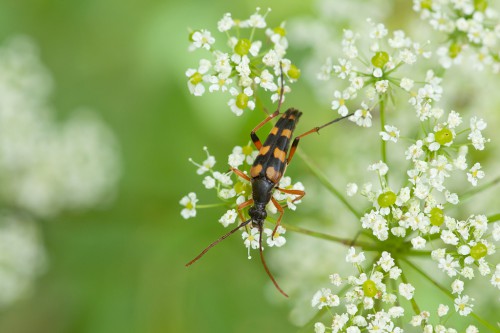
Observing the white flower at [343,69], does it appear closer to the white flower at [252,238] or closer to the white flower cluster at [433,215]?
the white flower cluster at [433,215]

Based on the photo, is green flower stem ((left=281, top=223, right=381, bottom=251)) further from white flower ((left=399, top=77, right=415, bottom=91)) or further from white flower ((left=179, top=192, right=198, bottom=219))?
white flower ((left=399, top=77, right=415, bottom=91))

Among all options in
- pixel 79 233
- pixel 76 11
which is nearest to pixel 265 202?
pixel 79 233

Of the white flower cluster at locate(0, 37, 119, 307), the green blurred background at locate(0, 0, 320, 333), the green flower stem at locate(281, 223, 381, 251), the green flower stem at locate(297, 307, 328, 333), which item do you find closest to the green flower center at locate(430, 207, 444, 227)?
the green flower stem at locate(281, 223, 381, 251)

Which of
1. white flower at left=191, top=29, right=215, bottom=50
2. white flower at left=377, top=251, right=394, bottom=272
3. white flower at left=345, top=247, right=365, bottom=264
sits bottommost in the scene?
white flower at left=377, top=251, right=394, bottom=272

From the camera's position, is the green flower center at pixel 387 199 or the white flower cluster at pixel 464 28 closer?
the green flower center at pixel 387 199

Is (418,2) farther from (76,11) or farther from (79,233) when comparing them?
(76,11)

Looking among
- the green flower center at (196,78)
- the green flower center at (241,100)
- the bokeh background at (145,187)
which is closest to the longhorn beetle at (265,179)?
the green flower center at (241,100)

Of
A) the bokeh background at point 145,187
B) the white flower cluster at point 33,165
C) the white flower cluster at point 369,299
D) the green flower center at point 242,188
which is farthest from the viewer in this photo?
the white flower cluster at point 33,165
